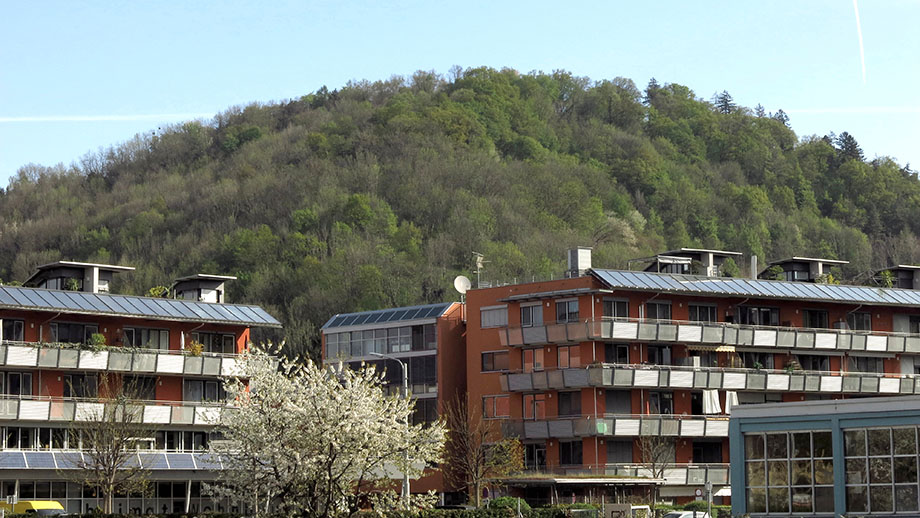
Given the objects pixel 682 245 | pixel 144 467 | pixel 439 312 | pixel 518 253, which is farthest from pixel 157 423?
pixel 682 245

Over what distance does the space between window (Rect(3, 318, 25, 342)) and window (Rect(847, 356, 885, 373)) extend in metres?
55.5

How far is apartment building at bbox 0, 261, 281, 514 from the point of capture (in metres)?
76.8

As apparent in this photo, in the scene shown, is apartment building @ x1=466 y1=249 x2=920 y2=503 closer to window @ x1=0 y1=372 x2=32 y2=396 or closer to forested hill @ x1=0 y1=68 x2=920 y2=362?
window @ x1=0 y1=372 x2=32 y2=396

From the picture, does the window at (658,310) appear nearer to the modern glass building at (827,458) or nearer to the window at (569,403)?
the window at (569,403)

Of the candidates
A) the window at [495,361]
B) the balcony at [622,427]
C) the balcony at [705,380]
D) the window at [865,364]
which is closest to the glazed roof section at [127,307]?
the window at [495,361]

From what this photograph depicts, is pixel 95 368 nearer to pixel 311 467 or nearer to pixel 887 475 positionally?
pixel 311 467

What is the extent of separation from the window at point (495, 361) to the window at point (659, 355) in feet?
32.2

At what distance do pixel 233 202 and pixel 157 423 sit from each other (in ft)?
371

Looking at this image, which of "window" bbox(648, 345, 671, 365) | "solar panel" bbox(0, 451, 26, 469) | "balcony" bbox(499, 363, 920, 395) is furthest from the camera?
"window" bbox(648, 345, 671, 365)

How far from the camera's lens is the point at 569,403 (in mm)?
88500

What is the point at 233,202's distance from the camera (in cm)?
19225

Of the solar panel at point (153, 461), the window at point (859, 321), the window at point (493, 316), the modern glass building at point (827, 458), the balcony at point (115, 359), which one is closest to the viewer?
the modern glass building at point (827, 458)

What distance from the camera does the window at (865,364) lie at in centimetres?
9819

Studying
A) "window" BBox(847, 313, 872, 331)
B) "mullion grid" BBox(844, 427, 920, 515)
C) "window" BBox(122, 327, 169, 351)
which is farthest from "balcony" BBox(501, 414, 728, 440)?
"mullion grid" BBox(844, 427, 920, 515)
